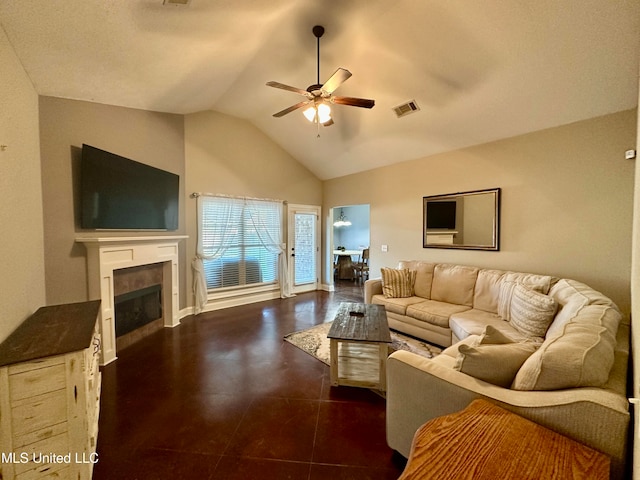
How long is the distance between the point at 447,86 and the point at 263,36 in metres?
2.11

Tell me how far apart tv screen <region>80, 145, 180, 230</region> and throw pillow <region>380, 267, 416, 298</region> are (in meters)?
3.38

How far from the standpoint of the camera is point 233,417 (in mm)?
2025

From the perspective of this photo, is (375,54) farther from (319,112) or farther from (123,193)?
(123,193)

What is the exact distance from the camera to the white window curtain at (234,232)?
177 inches

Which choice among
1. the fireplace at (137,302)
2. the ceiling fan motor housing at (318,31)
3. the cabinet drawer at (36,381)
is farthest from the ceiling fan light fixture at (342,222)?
the cabinet drawer at (36,381)

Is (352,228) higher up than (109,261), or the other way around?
(352,228)

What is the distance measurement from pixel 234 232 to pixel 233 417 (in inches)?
136

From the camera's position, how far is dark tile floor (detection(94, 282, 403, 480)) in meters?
1.60

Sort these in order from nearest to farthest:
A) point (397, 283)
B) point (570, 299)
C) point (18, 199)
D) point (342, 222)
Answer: point (18, 199) → point (570, 299) → point (397, 283) → point (342, 222)

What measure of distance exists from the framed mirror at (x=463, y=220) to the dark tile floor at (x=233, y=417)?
2.65 meters

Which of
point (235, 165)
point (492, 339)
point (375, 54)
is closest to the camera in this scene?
point (492, 339)

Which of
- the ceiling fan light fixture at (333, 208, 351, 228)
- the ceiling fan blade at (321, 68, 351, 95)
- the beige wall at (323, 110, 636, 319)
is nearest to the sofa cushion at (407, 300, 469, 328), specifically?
the beige wall at (323, 110, 636, 319)

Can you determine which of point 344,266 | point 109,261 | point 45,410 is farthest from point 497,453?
point 344,266

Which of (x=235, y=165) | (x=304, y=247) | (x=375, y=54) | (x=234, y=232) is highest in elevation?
(x=375, y=54)
